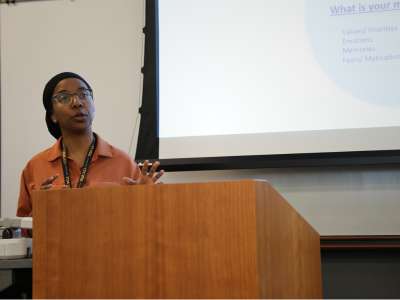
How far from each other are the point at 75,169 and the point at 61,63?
1467mm

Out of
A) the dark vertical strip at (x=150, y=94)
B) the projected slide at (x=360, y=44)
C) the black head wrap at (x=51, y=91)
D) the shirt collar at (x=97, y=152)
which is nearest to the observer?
the shirt collar at (x=97, y=152)

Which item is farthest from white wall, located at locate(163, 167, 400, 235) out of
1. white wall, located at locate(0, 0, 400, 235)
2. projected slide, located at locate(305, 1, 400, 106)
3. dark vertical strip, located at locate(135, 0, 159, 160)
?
dark vertical strip, located at locate(135, 0, 159, 160)

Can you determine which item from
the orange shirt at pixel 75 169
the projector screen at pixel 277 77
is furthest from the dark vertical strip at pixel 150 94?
the orange shirt at pixel 75 169

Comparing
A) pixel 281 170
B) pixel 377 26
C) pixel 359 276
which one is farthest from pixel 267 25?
pixel 359 276

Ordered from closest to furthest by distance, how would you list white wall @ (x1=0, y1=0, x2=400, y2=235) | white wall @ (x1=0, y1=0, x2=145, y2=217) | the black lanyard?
the black lanyard, white wall @ (x1=0, y1=0, x2=400, y2=235), white wall @ (x1=0, y1=0, x2=145, y2=217)

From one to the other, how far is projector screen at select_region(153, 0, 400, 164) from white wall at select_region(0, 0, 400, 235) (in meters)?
0.24

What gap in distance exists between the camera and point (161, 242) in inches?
41.8

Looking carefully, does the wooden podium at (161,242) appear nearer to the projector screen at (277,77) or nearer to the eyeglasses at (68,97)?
the eyeglasses at (68,97)

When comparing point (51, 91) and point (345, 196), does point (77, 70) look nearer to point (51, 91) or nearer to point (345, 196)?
point (51, 91)

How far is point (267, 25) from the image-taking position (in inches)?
112

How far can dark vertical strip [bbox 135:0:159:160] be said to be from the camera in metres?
2.94

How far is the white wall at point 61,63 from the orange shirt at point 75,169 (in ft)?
3.45

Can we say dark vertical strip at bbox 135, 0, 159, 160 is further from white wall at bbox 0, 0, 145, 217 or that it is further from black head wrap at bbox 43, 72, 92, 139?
black head wrap at bbox 43, 72, 92, 139

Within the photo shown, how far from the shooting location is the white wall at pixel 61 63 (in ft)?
10.5
